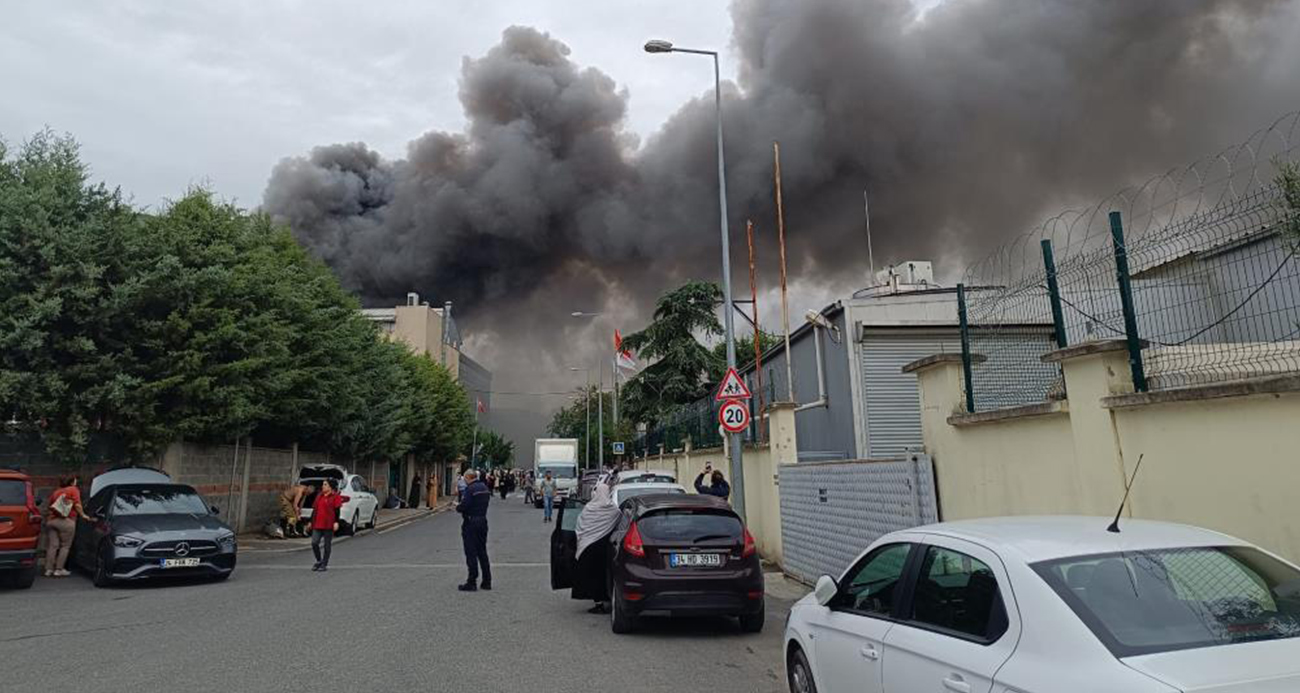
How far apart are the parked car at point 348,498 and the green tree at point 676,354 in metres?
14.1

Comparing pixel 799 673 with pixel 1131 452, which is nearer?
pixel 799 673

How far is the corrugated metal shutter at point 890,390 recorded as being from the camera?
17000 millimetres

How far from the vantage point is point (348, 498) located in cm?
2214

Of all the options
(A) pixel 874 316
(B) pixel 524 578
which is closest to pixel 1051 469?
(B) pixel 524 578

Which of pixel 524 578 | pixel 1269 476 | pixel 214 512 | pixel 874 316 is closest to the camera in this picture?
pixel 1269 476

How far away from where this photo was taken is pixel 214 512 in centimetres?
1370

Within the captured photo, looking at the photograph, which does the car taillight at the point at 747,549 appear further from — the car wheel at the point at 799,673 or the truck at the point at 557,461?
the truck at the point at 557,461

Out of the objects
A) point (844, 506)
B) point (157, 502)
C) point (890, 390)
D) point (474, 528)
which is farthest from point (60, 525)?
point (890, 390)

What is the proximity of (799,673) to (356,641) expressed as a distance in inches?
180

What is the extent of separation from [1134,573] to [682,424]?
21.4m

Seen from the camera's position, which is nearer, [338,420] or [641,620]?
[641,620]

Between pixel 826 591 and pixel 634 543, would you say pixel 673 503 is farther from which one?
pixel 826 591

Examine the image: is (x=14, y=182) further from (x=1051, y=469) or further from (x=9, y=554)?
(x=1051, y=469)

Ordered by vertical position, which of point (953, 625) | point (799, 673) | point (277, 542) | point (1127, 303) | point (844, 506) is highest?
point (1127, 303)
